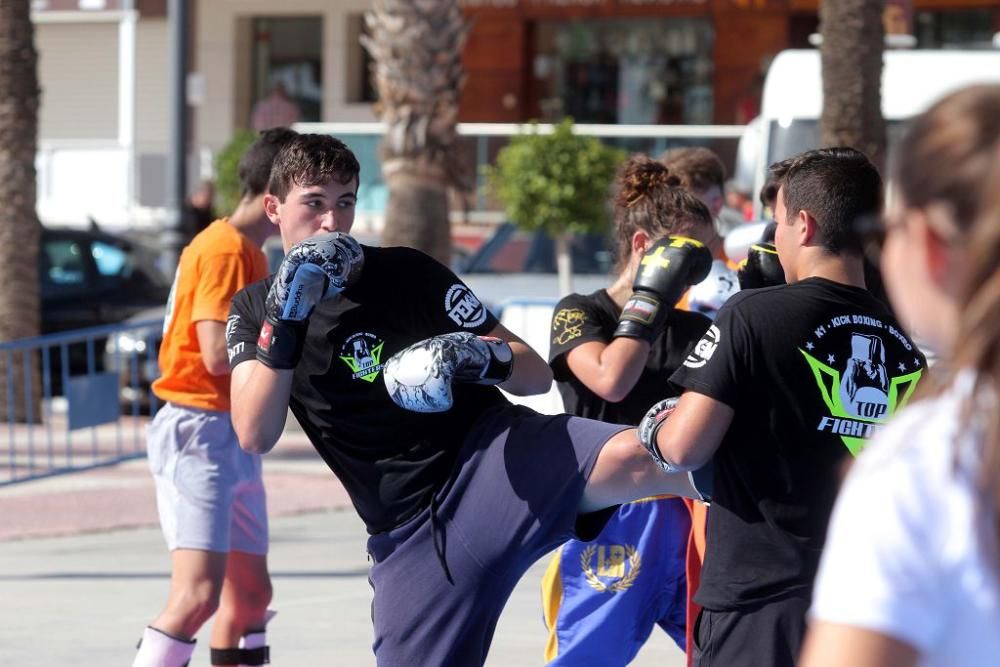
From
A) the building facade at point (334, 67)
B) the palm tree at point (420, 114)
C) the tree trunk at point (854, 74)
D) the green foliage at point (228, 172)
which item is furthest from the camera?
the building facade at point (334, 67)

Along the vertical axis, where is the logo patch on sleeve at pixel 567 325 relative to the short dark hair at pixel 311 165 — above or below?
below

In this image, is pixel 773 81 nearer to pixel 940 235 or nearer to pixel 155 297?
pixel 155 297

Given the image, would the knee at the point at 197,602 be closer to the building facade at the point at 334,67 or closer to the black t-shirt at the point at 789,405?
the black t-shirt at the point at 789,405

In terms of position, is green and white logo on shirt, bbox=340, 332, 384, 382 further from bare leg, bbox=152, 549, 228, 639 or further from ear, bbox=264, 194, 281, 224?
bare leg, bbox=152, 549, 228, 639

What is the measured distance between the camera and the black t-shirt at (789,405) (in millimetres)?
3270

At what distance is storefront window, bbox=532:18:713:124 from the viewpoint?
24219 millimetres

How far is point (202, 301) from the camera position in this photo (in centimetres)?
498

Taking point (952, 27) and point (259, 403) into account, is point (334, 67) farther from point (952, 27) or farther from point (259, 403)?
point (259, 403)

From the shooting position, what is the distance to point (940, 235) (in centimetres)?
175

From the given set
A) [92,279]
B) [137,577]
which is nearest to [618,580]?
[137,577]

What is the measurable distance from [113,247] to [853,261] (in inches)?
461

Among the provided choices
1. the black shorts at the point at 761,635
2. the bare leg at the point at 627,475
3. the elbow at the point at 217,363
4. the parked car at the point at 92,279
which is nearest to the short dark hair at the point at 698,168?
the elbow at the point at 217,363

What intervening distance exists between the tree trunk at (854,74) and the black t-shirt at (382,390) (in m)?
8.42

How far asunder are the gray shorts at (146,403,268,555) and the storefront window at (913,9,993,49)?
19.2 m
